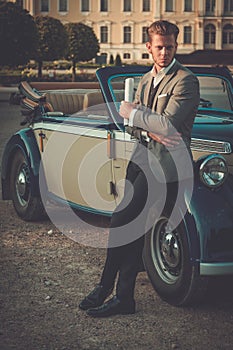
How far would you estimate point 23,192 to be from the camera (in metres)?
7.51

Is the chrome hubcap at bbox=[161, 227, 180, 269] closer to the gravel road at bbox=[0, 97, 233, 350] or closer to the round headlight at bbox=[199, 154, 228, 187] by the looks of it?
the gravel road at bbox=[0, 97, 233, 350]

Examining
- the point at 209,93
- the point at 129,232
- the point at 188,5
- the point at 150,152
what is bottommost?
the point at 129,232

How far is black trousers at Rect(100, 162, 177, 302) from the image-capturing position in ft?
15.4

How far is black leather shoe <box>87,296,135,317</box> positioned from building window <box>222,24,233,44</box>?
107 meters

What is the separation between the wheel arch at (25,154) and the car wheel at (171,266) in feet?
7.35

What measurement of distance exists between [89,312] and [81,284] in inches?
28.0

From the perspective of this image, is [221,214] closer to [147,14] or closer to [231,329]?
[231,329]

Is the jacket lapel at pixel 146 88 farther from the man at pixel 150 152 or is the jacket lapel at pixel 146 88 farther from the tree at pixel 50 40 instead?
the tree at pixel 50 40

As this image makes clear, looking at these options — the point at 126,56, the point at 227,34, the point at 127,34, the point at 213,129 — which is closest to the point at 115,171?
the point at 213,129

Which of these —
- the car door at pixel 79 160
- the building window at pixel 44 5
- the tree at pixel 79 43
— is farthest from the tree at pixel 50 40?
the building window at pixel 44 5

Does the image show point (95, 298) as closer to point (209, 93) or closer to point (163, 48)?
point (163, 48)

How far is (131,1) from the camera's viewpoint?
4163 inches

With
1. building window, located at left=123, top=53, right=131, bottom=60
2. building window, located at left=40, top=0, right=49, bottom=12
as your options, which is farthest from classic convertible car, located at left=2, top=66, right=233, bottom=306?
building window, located at left=40, top=0, right=49, bottom=12

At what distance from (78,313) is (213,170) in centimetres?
122
